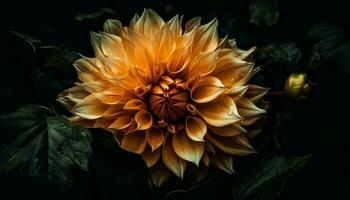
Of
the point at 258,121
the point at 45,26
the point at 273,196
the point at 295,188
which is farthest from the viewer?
the point at 295,188

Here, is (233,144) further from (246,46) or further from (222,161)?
(246,46)

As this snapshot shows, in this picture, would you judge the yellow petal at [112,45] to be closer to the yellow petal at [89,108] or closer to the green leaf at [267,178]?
the yellow petal at [89,108]

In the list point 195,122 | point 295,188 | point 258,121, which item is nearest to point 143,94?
point 195,122

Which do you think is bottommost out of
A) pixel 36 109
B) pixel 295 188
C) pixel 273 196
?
pixel 295 188

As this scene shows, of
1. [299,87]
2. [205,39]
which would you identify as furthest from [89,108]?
[299,87]

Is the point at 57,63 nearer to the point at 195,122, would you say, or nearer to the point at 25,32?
the point at 25,32

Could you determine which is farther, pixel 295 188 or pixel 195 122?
pixel 295 188

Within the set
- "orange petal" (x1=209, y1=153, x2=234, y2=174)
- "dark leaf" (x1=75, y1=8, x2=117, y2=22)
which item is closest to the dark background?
"dark leaf" (x1=75, y1=8, x2=117, y2=22)
